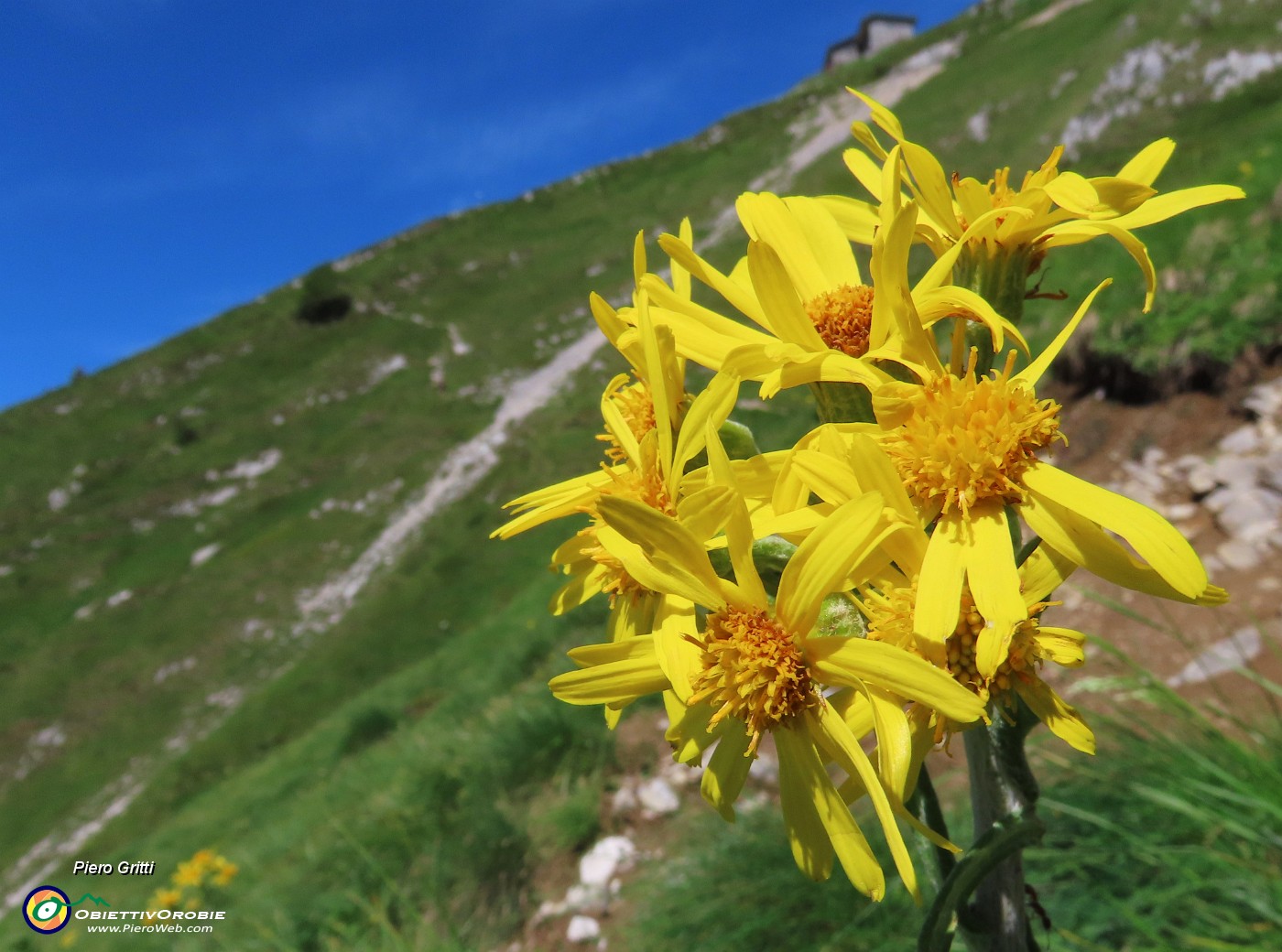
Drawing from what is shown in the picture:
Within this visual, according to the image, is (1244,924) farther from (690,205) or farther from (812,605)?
(690,205)

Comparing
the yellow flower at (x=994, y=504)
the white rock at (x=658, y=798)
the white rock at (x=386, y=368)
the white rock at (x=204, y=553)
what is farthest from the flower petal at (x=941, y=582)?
the white rock at (x=386, y=368)

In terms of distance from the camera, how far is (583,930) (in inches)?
188

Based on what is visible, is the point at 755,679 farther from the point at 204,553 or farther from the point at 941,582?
the point at 204,553

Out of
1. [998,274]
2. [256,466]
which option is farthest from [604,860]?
[256,466]

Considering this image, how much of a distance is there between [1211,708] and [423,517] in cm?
2832

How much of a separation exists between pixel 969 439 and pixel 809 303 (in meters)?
0.49

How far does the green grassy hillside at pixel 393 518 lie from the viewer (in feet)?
21.5

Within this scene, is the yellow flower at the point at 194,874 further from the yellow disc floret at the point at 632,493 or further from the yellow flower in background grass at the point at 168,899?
the yellow disc floret at the point at 632,493

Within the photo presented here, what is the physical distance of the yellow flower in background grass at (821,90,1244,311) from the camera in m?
1.27

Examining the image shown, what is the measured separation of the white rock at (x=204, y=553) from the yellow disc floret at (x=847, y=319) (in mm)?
38057

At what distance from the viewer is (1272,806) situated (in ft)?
7.41

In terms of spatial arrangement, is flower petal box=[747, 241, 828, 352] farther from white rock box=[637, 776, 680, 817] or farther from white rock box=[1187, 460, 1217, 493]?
white rock box=[1187, 460, 1217, 493]

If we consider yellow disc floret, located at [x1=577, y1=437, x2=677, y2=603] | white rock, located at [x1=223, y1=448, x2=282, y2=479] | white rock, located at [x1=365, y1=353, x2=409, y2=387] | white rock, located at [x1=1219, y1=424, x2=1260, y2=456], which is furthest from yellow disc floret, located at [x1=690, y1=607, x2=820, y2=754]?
white rock, located at [x1=365, y1=353, x2=409, y2=387]

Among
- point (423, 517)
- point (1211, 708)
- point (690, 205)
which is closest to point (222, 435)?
point (423, 517)
